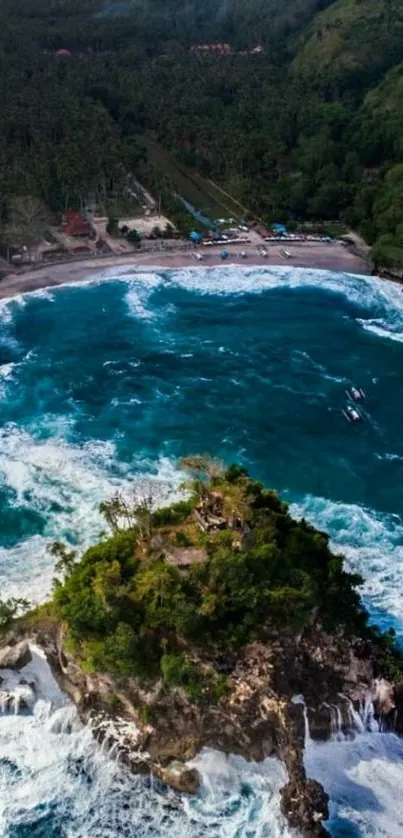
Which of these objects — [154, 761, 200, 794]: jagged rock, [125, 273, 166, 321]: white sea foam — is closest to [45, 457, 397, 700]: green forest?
[154, 761, 200, 794]: jagged rock

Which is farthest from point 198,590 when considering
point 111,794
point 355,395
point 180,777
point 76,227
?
point 76,227

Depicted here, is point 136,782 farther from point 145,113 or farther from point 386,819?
point 145,113

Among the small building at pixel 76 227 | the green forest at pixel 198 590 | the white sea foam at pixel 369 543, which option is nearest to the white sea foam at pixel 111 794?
the green forest at pixel 198 590

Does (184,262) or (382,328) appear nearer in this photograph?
(382,328)

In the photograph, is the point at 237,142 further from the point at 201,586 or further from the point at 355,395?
the point at 201,586

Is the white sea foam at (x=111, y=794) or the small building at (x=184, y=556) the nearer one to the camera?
the white sea foam at (x=111, y=794)

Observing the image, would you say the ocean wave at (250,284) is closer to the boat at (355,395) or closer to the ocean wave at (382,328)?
the ocean wave at (382,328)

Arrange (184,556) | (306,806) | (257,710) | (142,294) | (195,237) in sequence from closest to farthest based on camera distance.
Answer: (306,806) → (257,710) → (184,556) → (142,294) → (195,237)
